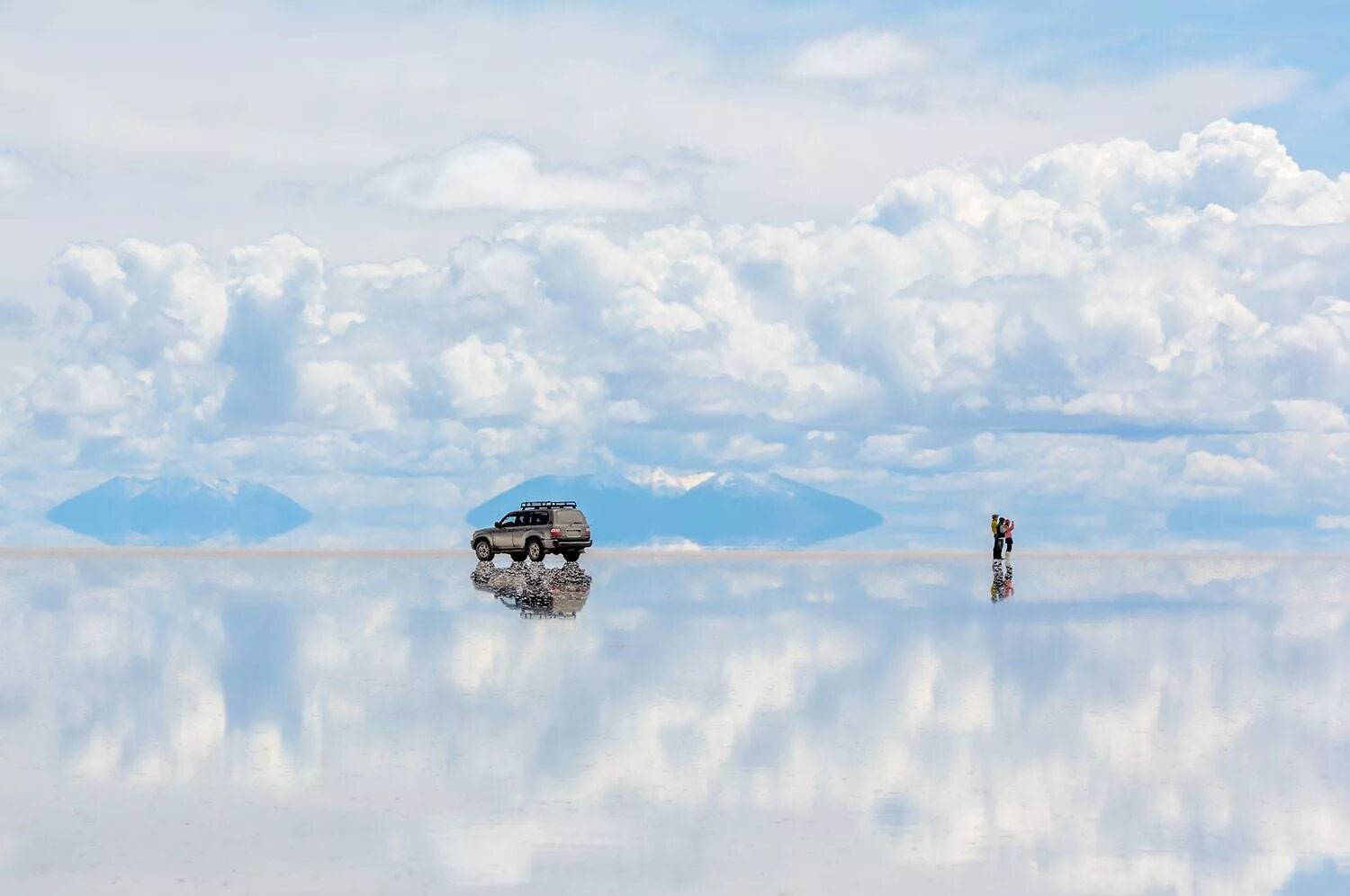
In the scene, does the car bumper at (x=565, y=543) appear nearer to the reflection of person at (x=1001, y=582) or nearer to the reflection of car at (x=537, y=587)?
the reflection of car at (x=537, y=587)

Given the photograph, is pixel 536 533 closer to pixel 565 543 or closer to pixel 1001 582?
pixel 565 543

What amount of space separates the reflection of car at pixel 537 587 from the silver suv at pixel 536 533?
957mm

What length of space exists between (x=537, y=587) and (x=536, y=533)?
15.8 meters

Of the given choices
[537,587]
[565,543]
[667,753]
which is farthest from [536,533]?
[667,753]

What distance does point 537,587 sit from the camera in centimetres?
5038

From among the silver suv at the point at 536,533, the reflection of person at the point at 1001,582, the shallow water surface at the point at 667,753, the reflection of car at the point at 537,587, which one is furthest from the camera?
the silver suv at the point at 536,533

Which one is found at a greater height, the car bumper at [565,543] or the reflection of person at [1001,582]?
the car bumper at [565,543]

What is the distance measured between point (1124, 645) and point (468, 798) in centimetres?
2002

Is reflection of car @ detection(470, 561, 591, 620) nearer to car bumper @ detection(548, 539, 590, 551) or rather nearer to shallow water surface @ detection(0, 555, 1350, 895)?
car bumper @ detection(548, 539, 590, 551)

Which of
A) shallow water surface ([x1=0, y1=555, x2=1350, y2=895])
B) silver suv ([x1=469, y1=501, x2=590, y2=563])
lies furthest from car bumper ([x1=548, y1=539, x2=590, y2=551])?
shallow water surface ([x1=0, y1=555, x2=1350, y2=895])

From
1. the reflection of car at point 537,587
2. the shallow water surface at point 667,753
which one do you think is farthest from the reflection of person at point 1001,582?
the reflection of car at point 537,587

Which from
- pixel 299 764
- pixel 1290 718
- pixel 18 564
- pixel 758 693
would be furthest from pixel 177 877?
pixel 18 564

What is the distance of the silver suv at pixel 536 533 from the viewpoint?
6538 centimetres

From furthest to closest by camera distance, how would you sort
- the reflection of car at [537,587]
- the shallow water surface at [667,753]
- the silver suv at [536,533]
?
the silver suv at [536,533] → the reflection of car at [537,587] → the shallow water surface at [667,753]
